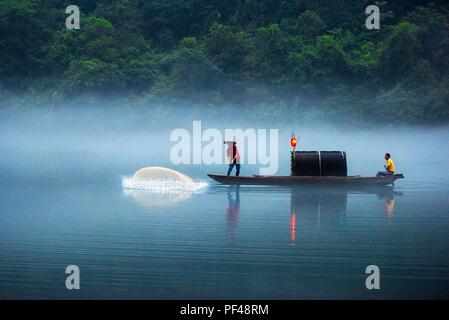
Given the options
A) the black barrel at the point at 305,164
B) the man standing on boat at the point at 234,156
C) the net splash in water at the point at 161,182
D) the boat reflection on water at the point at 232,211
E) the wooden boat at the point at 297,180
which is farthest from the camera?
the net splash in water at the point at 161,182

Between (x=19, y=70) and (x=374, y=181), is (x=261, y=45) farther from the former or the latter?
(x=374, y=181)

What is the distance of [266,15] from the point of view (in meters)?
60.2

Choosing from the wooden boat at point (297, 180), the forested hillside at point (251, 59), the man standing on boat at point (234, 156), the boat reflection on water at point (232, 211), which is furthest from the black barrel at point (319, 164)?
the forested hillside at point (251, 59)

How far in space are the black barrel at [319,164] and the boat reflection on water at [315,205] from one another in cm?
49

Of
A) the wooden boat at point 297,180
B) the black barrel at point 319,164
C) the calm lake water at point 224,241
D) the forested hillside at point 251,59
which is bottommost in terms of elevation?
the calm lake water at point 224,241

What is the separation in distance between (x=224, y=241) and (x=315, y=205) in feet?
19.8

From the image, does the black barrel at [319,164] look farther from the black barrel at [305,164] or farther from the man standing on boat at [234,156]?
the man standing on boat at [234,156]

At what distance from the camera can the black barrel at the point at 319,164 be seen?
23.9 metres

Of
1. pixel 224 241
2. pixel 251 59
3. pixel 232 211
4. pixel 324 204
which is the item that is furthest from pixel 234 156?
pixel 251 59

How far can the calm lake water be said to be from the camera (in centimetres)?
1148

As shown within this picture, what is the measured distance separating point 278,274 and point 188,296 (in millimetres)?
1752

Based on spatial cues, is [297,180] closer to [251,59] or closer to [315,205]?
[315,205]

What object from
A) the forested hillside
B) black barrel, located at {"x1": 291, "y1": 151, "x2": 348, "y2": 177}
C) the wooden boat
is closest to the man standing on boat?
the wooden boat

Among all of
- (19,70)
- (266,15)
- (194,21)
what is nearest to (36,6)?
(19,70)
